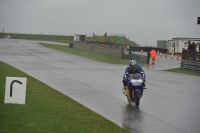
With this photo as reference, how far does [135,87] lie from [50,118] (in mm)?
5034

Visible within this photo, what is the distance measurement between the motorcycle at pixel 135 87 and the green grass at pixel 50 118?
2.08 meters

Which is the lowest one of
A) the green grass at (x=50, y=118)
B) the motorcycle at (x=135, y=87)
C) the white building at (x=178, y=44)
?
the green grass at (x=50, y=118)

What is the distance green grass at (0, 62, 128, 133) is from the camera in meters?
10.1

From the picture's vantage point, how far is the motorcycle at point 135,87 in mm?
15634

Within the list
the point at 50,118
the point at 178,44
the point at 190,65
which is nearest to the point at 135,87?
the point at 50,118

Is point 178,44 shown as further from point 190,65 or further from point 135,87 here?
point 135,87

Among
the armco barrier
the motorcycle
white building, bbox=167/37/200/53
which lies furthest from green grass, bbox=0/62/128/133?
white building, bbox=167/37/200/53

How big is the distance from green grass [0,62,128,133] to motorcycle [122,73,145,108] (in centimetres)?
208

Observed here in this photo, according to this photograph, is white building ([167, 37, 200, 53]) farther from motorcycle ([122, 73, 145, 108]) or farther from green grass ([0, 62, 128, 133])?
green grass ([0, 62, 128, 133])

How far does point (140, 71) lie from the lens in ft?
54.6

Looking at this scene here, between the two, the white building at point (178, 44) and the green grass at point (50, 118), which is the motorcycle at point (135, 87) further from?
the white building at point (178, 44)

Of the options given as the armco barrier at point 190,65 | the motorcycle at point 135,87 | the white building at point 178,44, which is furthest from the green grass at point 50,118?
the white building at point 178,44

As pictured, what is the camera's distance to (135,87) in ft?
52.1

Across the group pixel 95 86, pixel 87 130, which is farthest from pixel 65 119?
pixel 95 86
